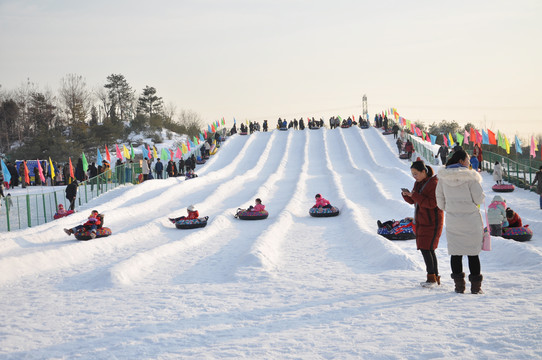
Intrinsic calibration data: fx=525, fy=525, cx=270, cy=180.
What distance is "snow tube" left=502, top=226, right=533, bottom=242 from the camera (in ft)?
37.7

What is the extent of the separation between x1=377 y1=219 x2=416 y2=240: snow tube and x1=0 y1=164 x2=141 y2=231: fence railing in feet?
35.4

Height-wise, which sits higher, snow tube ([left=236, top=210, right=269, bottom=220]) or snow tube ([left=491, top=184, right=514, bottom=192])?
snow tube ([left=491, top=184, right=514, bottom=192])

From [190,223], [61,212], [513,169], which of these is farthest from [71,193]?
[513,169]

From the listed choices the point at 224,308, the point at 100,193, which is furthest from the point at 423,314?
the point at 100,193

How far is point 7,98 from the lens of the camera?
2346 inches

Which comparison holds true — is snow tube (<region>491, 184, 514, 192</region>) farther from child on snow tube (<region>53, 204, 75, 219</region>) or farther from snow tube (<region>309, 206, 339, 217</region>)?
child on snow tube (<region>53, 204, 75, 219</region>)

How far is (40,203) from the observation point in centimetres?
1711

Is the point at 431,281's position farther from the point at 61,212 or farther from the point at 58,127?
the point at 58,127

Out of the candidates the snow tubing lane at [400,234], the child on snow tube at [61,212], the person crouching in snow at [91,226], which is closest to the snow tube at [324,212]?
the snow tubing lane at [400,234]

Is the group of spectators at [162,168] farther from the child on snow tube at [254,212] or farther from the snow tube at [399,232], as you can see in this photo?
the snow tube at [399,232]

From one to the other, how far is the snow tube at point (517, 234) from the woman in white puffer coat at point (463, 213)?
6.12 metres

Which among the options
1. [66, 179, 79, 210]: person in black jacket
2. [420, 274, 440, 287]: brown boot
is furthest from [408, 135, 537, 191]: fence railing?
[66, 179, 79, 210]: person in black jacket

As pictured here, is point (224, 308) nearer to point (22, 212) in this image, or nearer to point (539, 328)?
point (539, 328)

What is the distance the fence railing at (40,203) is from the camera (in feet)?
51.2
